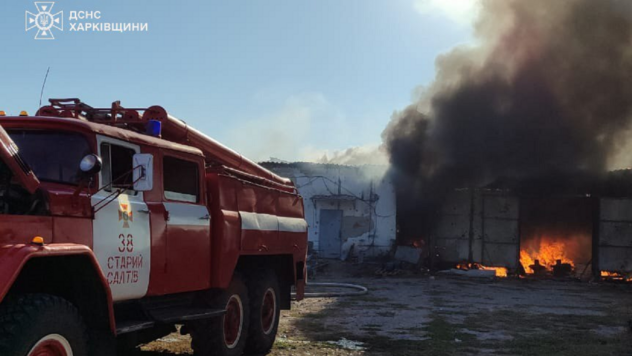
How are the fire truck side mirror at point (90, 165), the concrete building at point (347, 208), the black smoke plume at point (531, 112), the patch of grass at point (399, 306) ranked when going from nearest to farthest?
the fire truck side mirror at point (90, 165) < the patch of grass at point (399, 306) < the black smoke plume at point (531, 112) < the concrete building at point (347, 208)

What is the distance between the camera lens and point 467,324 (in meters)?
12.4

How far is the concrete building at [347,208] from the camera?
29.2 m

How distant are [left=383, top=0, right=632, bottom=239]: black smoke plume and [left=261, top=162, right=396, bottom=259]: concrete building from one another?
3.16 feet

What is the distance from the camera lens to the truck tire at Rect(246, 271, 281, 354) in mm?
8719

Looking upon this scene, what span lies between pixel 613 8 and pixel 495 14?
5.65 metres

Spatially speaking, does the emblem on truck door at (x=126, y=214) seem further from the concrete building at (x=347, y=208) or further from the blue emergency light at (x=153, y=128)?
the concrete building at (x=347, y=208)

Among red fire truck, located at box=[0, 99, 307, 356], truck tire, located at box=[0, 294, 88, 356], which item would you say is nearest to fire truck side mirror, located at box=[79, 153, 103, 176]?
red fire truck, located at box=[0, 99, 307, 356]

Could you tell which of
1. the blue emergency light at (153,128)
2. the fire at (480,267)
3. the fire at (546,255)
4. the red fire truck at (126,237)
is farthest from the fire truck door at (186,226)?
the fire at (546,255)

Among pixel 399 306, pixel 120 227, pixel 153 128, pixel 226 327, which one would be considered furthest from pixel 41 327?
pixel 399 306

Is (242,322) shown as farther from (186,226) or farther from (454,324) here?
(454,324)

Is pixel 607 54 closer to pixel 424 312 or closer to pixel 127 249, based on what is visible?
pixel 424 312

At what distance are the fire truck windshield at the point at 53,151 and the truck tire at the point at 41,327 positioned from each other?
121 centimetres

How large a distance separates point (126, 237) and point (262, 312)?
366cm

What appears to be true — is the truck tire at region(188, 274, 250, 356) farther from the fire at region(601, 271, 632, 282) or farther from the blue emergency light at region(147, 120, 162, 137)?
the fire at region(601, 271, 632, 282)
